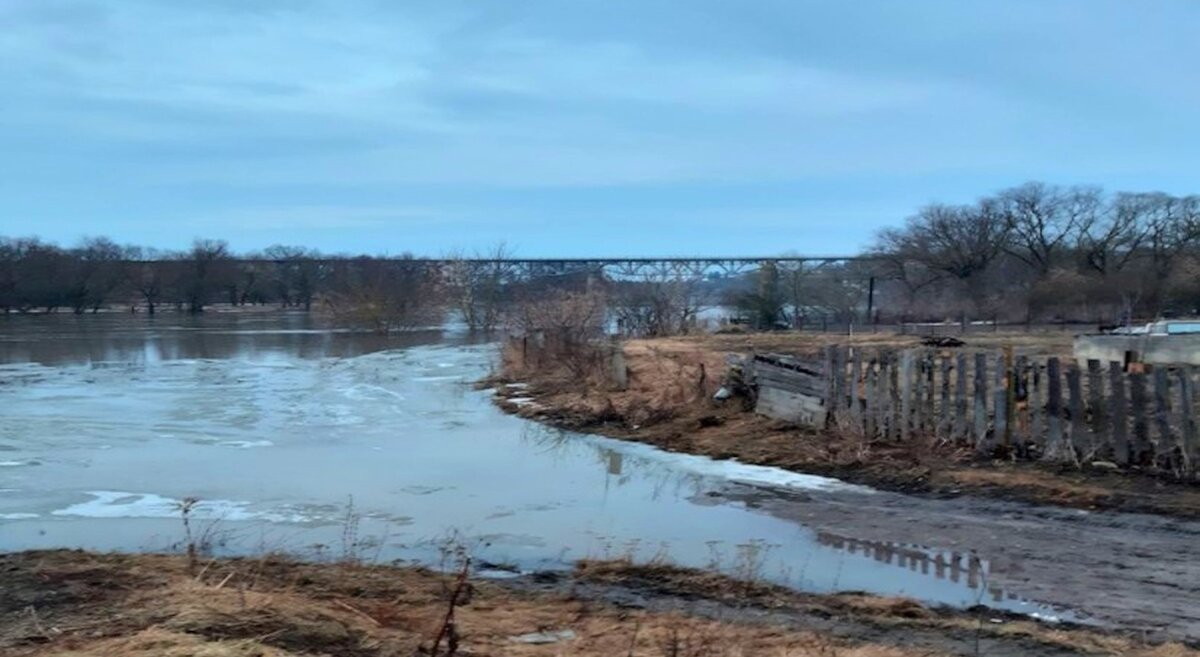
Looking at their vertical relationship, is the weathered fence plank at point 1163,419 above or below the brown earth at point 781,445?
above

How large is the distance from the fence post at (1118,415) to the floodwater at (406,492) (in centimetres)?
282

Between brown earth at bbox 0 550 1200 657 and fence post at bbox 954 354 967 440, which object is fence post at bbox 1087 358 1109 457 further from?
brown earth at bbox 0 550 1200 657

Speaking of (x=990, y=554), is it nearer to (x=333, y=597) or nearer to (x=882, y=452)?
(x=882, y=452)

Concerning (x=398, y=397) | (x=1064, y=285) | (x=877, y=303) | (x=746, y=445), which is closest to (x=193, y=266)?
(x=877, y=303)

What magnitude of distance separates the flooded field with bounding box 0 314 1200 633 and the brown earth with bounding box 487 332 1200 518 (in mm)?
494

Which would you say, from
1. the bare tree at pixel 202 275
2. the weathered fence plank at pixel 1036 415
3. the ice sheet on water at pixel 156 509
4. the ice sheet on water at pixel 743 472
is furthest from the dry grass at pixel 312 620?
the bare tree at pixel 202 275

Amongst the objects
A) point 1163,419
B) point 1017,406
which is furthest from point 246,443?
point 1163,419

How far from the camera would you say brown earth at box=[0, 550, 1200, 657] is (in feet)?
18.6

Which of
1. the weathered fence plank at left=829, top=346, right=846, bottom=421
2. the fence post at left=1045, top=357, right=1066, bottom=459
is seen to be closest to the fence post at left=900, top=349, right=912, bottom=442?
the weathered fence plank at left=829, top=346, right=846, bottom=421

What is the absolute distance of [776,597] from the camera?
297 inches

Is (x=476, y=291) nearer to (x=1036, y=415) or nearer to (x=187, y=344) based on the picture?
(x=187, y=344)

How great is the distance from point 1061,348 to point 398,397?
2161 cm

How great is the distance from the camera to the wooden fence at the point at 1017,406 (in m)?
11.4

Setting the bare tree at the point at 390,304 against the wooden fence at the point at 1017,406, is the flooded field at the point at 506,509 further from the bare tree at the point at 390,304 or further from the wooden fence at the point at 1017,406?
the bare tree at the point at 390,304
